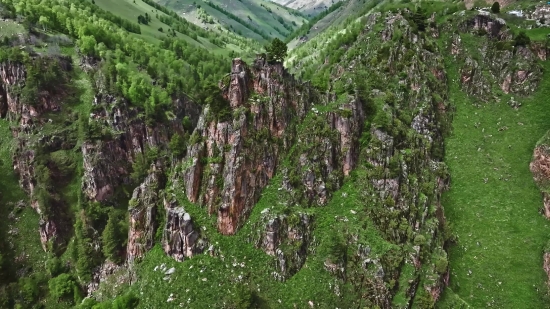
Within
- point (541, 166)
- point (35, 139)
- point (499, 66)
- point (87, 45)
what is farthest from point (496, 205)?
point (87, 45)

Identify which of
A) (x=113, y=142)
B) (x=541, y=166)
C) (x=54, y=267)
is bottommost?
(x=54, y=267)

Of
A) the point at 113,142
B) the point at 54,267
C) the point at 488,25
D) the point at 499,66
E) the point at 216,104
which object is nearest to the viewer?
the point at 216,104

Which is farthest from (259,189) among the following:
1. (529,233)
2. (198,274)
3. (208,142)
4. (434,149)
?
(529,233)

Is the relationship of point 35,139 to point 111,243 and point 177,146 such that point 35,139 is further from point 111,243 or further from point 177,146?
point 177,146

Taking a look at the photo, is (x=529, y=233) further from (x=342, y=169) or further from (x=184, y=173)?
(x=184, y=173)

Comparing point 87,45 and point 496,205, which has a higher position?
point 87,45

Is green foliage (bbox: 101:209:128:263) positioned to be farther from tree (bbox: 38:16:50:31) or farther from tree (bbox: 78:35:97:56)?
tree (bbox: 38:16:50:31)

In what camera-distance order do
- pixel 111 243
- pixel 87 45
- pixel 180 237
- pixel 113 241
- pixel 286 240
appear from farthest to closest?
pixel 87 45 < pixel 113 241 < pixel 111 243 < pixel 180 237 < pixel 286 240
